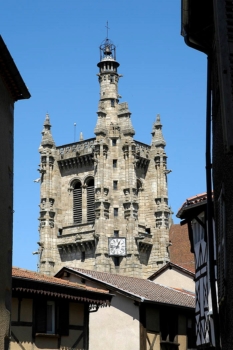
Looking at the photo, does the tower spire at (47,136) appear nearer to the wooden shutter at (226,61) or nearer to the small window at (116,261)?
the small window at (116,261)

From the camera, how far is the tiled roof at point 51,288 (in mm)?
24094

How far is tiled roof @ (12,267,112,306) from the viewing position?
79.0 feet

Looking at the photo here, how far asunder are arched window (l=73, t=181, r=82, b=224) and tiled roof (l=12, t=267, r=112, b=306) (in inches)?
2033

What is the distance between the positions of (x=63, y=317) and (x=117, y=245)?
50258 mm

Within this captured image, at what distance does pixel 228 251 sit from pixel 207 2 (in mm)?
4411

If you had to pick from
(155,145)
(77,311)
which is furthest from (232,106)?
(155,145)

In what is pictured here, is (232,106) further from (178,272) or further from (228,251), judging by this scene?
(178,272)

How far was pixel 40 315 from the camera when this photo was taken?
82.8 feet

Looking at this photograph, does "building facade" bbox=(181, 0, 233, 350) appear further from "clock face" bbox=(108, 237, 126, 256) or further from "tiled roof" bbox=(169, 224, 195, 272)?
"tiled roof" bbox=(169, 224, 195, 272)

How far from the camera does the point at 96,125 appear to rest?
79688mm

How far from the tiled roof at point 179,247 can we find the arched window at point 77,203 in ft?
32.8

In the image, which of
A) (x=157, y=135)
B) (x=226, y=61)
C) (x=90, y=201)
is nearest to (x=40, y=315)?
(x=226, y=61)

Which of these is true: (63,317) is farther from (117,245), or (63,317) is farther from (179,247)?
(179,247)

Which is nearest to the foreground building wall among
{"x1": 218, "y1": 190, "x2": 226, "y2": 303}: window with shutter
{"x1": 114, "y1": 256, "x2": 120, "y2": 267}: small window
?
{"x1": 218, "y1": 190, "x2": 226, "y2": 303}: window with shutter
